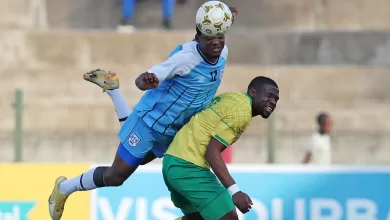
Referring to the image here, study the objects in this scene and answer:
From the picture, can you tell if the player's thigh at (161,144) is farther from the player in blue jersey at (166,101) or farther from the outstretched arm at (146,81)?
the outstretched arm at (146,81)

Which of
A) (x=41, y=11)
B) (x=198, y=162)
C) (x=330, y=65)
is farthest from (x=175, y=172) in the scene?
(x=41, y=11)

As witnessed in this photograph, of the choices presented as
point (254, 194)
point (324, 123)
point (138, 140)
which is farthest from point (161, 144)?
point (324, 123)

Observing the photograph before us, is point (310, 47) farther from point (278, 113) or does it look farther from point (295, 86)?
point (278, 113)

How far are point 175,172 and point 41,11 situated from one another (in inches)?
383

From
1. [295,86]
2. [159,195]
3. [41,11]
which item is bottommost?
[159,195]

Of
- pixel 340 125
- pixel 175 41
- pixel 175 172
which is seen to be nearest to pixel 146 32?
pixel 175 41

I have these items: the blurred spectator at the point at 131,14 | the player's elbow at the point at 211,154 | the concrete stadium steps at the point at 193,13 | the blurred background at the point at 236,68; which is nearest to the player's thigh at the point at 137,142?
the player's elbow at the point at 211,154

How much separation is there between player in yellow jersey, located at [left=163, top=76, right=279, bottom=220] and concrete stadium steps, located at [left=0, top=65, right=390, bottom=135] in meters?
5.92

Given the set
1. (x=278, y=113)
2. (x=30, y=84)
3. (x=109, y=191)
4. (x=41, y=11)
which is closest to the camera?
(x=109, y=191)

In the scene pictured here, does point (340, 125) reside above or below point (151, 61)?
below

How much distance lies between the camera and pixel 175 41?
15180mm

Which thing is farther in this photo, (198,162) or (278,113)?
(278,113)

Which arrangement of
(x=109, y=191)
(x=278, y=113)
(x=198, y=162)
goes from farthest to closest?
1. (x=278, y=113)
2. (x=109, y=191)
3. (x=198, y=162)

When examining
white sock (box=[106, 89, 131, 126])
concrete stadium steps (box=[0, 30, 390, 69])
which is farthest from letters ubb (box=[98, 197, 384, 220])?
concrete stadium steps (box=[0, 30, 390, 69])
